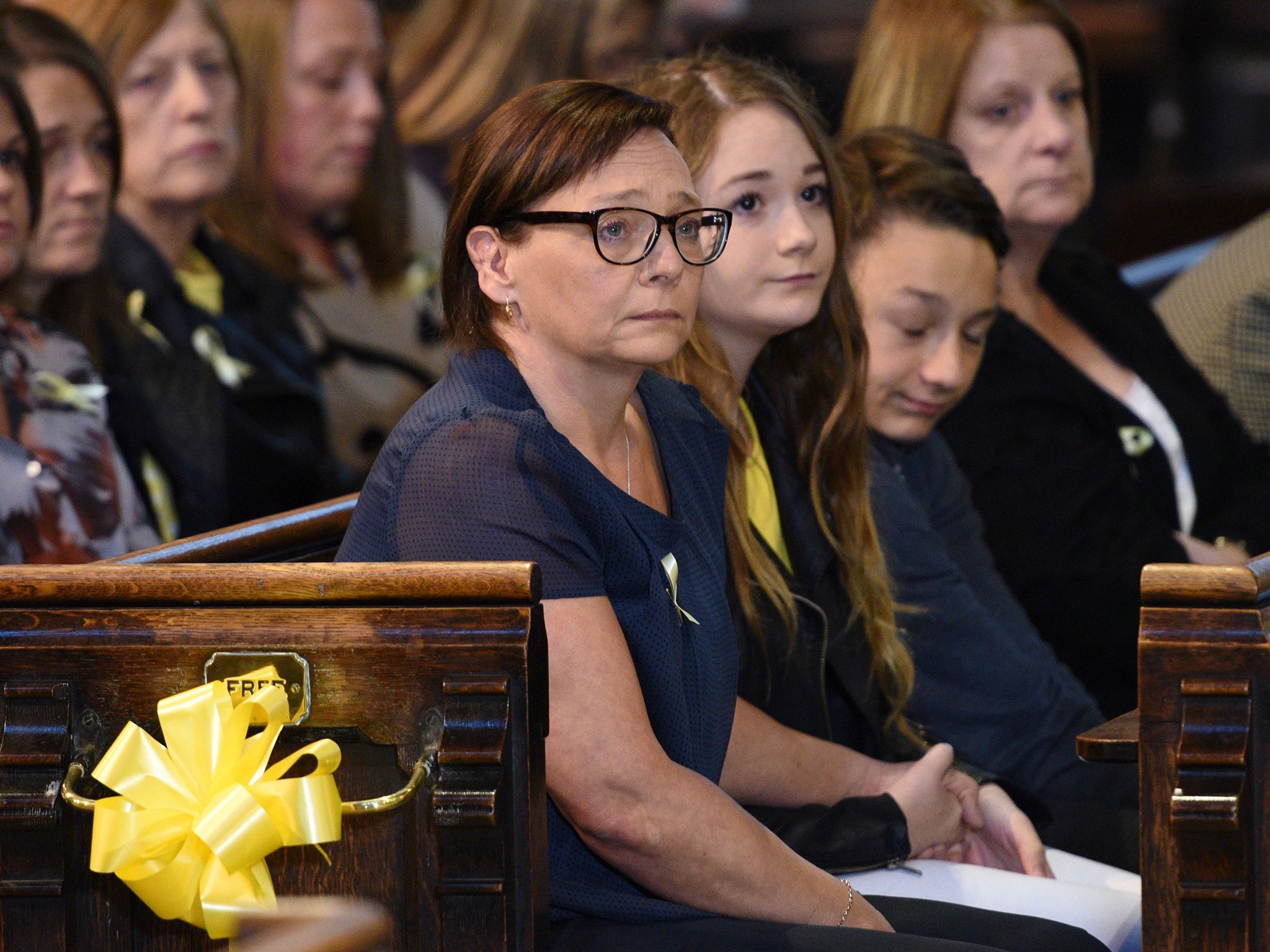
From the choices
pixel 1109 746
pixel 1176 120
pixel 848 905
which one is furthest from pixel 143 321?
pixel 1176 120

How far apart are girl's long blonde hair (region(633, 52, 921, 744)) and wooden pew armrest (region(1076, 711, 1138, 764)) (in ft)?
1.83

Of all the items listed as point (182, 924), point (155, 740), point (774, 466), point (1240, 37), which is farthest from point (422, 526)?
point (1240, 37)

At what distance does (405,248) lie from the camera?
3561mm

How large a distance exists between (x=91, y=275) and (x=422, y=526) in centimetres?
150

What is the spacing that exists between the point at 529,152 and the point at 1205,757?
760 millimetres

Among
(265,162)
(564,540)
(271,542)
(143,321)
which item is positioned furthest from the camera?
(265,162)

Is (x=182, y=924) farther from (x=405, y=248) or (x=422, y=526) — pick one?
(x=405, y=248)

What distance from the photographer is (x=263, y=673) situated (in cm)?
130

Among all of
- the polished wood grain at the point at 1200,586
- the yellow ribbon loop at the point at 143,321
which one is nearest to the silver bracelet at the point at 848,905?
the polished wood grain at the point at 1200,586

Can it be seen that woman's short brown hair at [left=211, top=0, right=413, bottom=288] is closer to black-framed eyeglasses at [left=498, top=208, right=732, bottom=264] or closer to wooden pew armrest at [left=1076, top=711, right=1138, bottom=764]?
black-framed eyeglasses at [left=498, top=208, right=732, bottom=264]

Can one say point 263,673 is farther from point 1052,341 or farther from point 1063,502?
point 1052,341

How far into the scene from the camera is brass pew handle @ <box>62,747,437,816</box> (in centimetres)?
128

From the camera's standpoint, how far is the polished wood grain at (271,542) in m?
1.57

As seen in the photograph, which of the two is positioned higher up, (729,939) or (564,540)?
(564,540)
